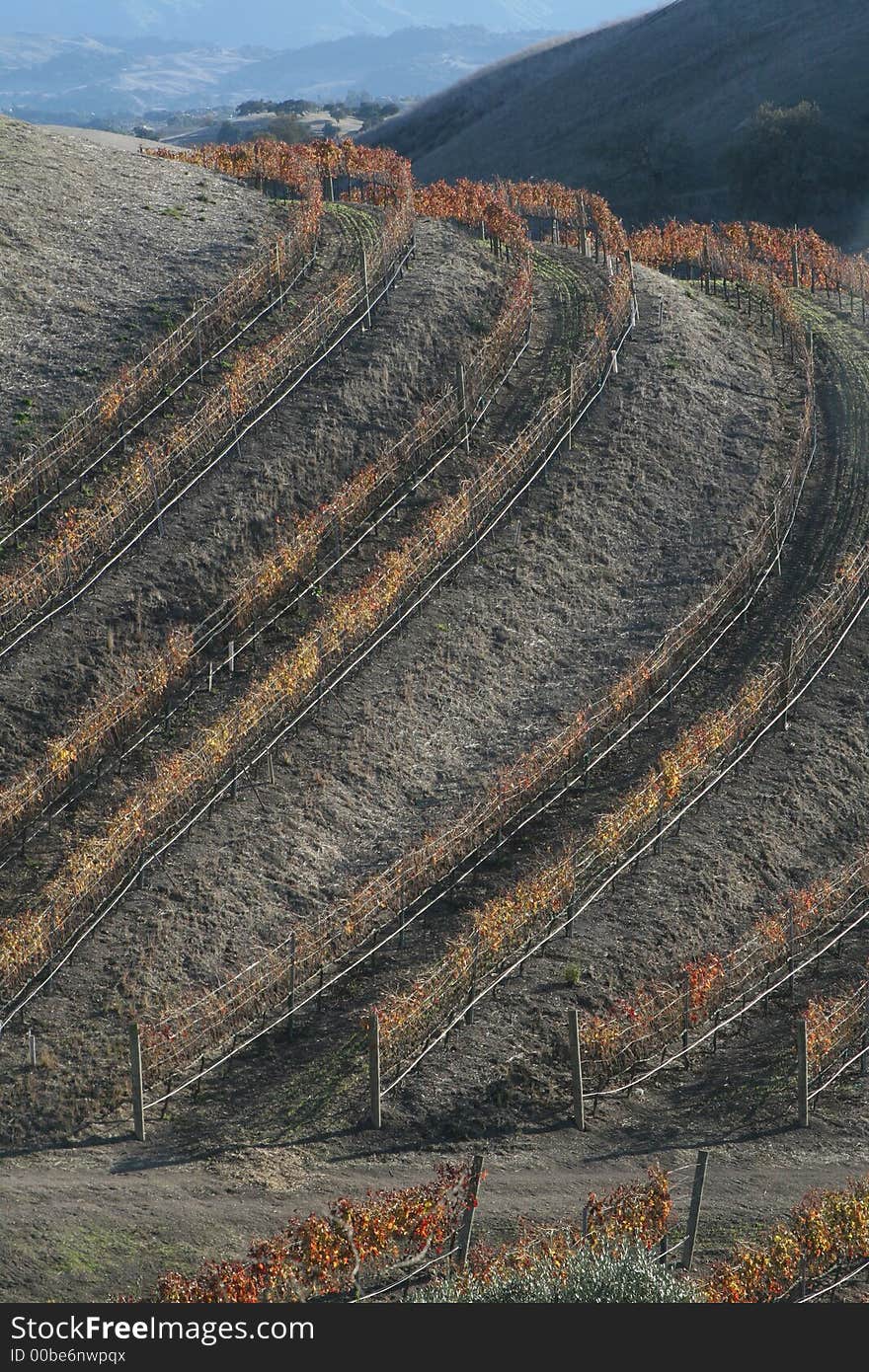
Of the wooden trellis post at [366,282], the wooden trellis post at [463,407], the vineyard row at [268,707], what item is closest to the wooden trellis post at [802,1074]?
the vineyard row at [268,707]

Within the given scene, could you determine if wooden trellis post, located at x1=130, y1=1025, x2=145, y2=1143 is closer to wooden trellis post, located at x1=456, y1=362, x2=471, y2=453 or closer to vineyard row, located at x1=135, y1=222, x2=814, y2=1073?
vineyard row, located at x1=135, y1=222, x2=814, y2=1073

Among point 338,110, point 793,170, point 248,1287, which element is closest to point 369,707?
point 248,1287

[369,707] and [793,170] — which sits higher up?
[793,170]

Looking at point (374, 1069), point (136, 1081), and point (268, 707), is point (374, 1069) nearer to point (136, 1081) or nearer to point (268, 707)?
point (136, 1081)

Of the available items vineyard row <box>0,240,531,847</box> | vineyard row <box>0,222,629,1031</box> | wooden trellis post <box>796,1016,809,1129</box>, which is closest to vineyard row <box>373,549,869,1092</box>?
wooden trellis post <box>796,1016,809,1129</box>

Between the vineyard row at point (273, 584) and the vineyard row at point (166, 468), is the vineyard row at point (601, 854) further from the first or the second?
the vineyard row at point (166, 468)

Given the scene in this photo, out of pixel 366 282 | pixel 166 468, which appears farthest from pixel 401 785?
pixel 366 282

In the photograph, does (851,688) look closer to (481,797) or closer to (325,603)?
(481,797)
